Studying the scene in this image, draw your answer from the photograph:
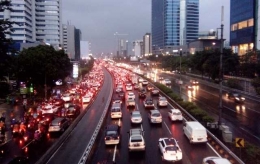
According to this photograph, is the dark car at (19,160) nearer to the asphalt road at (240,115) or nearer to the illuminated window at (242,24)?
the asphalt road at (240,115)

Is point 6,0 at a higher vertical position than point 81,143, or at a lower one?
higher

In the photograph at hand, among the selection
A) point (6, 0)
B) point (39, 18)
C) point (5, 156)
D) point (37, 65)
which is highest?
point (39, 18)

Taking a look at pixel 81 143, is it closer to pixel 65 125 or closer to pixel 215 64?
pixel 65 125

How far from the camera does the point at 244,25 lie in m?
107

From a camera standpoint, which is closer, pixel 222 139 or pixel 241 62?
pixel 222 139

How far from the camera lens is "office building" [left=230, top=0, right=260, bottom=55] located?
10031 cm

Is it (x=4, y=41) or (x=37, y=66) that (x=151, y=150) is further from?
(x=37, y=66)

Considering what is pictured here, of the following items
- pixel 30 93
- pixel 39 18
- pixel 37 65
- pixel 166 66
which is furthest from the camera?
pixel 39 18

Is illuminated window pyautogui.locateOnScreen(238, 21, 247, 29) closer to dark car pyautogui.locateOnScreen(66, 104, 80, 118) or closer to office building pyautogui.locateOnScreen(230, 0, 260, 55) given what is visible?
office building pyautogui.locateOnScreen(230, 0, 260, 55)

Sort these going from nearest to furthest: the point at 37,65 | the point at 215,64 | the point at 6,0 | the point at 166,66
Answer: the point at 6,0 → the point at 37,65 → the point at 215,64 → the point at 166,66

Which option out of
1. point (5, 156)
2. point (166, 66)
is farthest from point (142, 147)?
point (166, 66)

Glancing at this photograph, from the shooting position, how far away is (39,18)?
516 ft

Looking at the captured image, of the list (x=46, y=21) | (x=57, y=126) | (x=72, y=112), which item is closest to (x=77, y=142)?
(x=57, y=126)

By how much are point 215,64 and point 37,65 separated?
4273cm
